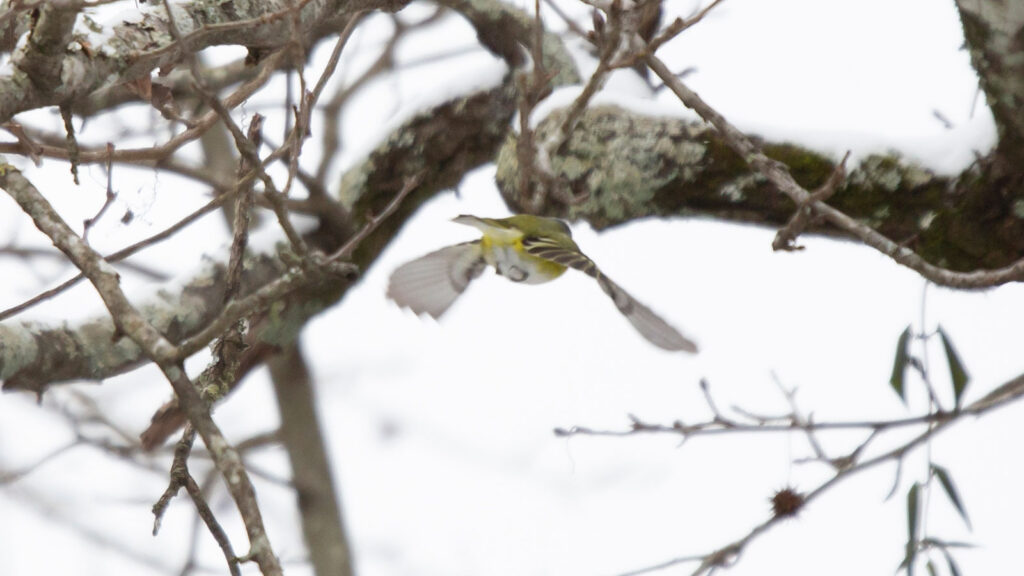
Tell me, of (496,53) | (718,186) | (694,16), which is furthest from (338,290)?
(694,16)

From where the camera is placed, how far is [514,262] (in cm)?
170

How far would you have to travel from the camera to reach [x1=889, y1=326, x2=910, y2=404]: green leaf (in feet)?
5.17

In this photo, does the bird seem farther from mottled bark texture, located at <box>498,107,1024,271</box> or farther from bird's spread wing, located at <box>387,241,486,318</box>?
mottled bark texture, located at <box>498,107,1024,271</box>

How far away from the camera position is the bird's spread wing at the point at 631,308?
141 cm

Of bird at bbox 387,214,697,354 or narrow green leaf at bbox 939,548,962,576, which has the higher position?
bird at bbox 387,214,697,354

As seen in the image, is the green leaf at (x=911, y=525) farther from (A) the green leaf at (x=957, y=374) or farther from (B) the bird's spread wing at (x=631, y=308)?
(B) the bird's spread wing at (x=631, y=308)

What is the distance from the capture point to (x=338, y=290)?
8.16 ft

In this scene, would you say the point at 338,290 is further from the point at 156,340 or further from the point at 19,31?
the point at 156,340

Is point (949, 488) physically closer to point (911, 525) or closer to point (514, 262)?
point (911, 525)

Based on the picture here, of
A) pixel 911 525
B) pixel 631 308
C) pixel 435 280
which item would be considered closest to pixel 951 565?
pixel 911 525

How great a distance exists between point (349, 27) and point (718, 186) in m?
0.94

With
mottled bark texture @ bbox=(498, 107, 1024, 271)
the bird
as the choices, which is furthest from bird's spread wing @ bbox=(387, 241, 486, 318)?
mottled bark texture @ bbox=(498, 107, 1024, 271)

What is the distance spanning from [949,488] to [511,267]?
0.78 m

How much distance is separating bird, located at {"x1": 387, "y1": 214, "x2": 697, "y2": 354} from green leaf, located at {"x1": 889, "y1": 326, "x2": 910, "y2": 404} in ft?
1.33
